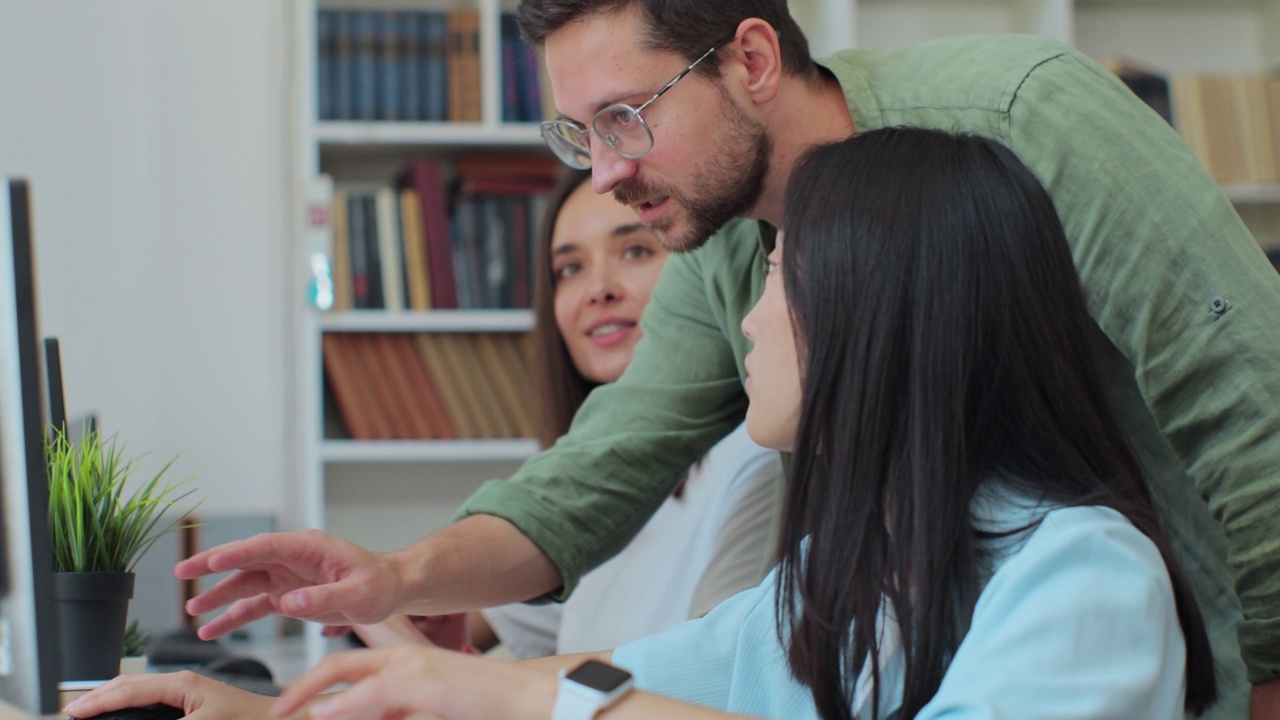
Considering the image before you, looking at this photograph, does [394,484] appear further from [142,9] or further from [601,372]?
[142,9]

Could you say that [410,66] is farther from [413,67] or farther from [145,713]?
[145,713]

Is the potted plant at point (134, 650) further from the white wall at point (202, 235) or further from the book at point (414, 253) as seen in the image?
the white wall at point (202, 235)

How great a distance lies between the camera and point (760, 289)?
1532 millimetres

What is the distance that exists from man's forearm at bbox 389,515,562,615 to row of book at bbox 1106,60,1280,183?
2.11 meters

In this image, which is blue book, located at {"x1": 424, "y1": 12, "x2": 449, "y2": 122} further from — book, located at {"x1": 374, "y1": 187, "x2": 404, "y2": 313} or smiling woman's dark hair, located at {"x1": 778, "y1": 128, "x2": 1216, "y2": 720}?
→ smiling woman's dark hair, located at {"x1": 778, "y1": 128, "x2": 1216, "y2": 720}

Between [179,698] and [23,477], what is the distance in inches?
14.3

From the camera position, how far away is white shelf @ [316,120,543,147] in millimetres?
2855

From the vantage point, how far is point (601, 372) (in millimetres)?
2248

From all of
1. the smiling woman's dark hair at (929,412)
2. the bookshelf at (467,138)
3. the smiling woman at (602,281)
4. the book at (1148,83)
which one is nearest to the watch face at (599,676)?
the smiling woman's dark hair at (929,412)

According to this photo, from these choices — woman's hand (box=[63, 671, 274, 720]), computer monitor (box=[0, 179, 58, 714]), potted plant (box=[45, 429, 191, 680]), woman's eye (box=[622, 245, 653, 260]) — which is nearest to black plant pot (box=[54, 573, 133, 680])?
potted plant (box=[45, 429, 191, 680])

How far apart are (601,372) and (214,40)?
1521 mm

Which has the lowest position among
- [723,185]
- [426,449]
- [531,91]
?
[426,449]

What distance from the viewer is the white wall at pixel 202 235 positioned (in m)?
3.05

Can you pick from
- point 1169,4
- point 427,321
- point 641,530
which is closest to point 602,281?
point 641,530
